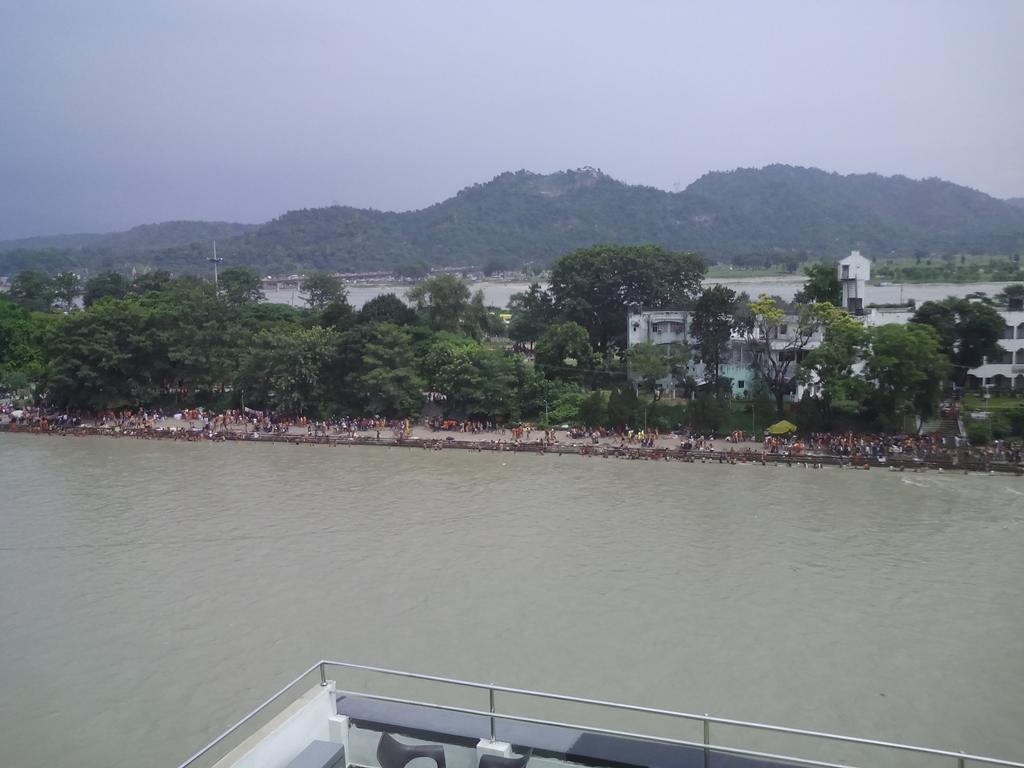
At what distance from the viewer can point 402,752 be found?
3625 mm

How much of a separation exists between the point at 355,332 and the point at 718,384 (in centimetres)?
1024

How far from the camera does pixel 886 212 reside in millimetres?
125438

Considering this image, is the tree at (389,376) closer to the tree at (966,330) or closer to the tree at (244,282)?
the tree at (966,330)

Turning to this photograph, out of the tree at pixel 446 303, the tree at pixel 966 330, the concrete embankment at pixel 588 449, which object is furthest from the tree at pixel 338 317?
the tree at pixel 966 330

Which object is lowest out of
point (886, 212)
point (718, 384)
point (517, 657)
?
point (517, 657)

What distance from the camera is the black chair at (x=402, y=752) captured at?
358 cm

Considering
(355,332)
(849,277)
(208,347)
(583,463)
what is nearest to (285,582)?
(583,463)

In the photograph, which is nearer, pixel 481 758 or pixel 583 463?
pixel 481 758

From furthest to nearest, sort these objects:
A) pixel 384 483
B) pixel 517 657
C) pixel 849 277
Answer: pixel 849 277 → pixel 384 483 → pixel 517 657

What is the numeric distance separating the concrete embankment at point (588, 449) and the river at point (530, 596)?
22.8 inches

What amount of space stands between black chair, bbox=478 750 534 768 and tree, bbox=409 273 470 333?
25373 mm

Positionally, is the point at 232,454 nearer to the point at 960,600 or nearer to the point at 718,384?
the point at 718,384

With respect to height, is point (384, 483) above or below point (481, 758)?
below

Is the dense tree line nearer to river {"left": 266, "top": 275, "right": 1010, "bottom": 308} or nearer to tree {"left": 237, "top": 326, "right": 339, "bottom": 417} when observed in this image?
tree {"left": 237, "top": 326, "right": 339, "bottom": 417}
